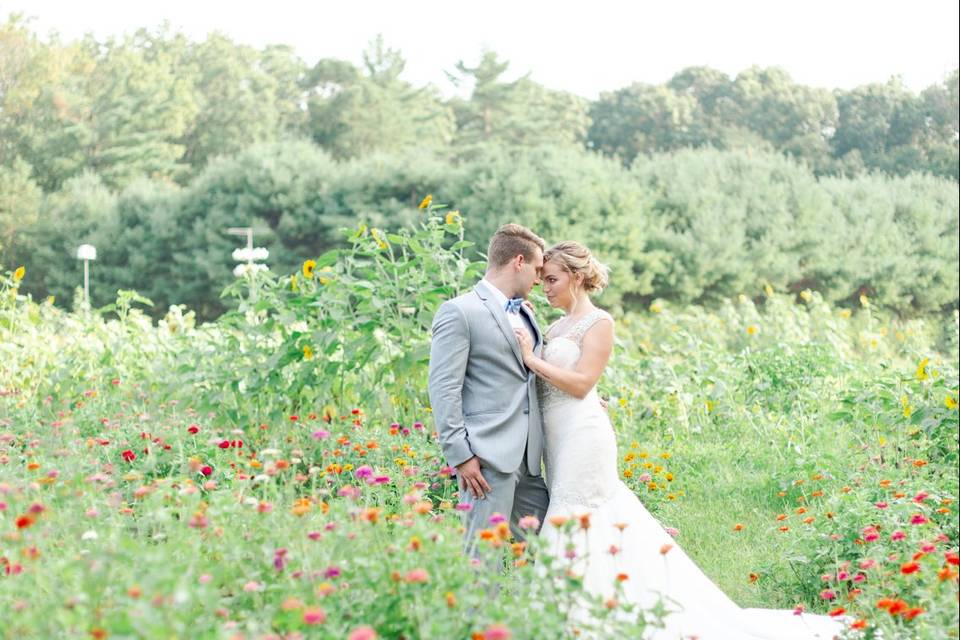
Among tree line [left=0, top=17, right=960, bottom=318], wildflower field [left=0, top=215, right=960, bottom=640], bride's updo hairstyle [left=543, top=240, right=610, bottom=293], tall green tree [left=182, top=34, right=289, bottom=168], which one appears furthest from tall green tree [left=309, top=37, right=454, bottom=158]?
bride's updo hairstyle [left=543, top=240, right=610, bottom=293]

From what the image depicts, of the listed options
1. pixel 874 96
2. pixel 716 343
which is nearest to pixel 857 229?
pixel 716 343

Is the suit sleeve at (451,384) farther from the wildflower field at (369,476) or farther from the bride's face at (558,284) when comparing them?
the bride's face at (558,284)

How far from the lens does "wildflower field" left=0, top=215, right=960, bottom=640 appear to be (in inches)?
88.8

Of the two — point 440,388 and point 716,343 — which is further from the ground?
point 440,388

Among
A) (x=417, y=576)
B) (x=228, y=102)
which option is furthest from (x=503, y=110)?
(x=417, y=576)

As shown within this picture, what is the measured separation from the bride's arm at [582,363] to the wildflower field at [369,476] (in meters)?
0.48

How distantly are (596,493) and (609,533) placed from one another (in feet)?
0.49

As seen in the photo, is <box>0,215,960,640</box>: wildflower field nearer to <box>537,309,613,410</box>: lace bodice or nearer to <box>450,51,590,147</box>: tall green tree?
<box>537,309,613,410</box>: lace bodice

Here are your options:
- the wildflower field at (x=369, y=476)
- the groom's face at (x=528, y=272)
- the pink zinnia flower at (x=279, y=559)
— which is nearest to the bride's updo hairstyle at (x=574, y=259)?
the groom's face at (x=528, y=272)

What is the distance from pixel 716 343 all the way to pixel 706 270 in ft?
28.8

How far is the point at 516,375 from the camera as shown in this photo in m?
3.71

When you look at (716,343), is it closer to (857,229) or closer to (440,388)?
(440,388)

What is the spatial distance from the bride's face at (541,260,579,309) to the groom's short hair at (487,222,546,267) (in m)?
0.19

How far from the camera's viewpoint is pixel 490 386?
365 centimetres
